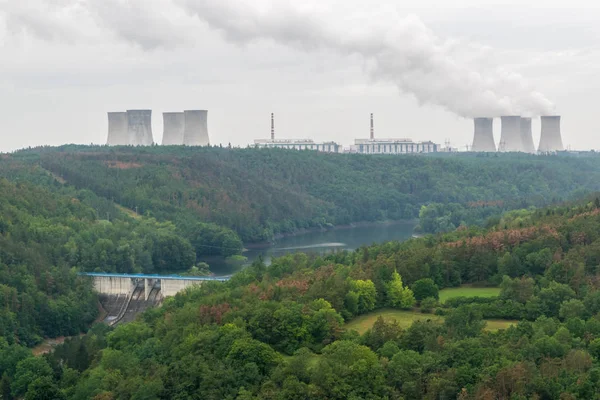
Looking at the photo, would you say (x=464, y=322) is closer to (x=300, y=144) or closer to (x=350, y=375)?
(x=350, y=375)

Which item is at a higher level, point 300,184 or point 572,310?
point 300,184

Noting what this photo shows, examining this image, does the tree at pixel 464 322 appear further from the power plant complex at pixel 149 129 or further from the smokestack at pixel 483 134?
the smokestack at pixel 483 134

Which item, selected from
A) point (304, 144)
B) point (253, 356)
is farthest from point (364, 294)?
point (304, 144)

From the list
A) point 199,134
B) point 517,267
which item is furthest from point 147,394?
point 199,134

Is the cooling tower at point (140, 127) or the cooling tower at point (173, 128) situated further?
the cooling tower at point (173, 128)

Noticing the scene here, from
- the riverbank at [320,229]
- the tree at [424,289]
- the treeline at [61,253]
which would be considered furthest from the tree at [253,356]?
the riverbank at [320,229]

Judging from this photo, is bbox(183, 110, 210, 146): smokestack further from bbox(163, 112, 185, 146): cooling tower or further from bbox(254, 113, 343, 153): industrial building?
bbox(254, 113, 343, 153): industrial building
